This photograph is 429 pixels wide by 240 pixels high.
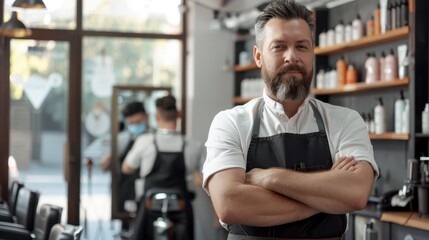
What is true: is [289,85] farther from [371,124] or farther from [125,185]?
[125,185]

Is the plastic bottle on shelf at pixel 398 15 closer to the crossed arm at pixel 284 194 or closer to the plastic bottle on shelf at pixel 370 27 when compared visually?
the plastic bottle on shelf at pixel 370 27

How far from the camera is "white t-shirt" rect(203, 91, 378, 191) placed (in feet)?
8.19

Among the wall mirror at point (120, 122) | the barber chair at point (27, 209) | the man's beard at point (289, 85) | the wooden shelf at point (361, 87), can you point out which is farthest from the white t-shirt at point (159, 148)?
the man's beard at point (289, 85)

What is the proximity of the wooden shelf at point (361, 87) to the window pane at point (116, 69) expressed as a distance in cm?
271

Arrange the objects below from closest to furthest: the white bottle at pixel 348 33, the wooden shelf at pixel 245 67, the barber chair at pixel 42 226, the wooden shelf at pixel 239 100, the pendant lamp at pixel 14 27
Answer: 1. the barber chair at pixel 42 226
2. the white bottle at pixel 348 33
3. the pendant lamp at pixel 14 27
4. the wooden shelf at pixel 245 67
5. the wooden shelf at pixel 239 100

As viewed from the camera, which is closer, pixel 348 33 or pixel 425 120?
pixel 425 120

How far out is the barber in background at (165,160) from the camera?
23.7ft

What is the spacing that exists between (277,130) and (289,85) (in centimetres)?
17

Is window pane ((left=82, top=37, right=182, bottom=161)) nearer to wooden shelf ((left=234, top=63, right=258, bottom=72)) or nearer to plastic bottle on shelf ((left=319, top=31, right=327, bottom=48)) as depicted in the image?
wooden shelf ((left=234, top=63, right=258, bottom=72))

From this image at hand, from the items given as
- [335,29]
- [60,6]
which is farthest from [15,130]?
[335,29]

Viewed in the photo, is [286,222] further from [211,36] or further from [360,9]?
[211,36]

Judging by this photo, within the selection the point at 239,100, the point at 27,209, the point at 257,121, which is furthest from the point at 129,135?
the point at 257,121

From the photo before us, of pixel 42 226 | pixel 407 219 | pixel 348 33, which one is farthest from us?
pixel 348 33

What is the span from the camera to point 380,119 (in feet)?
20.0
